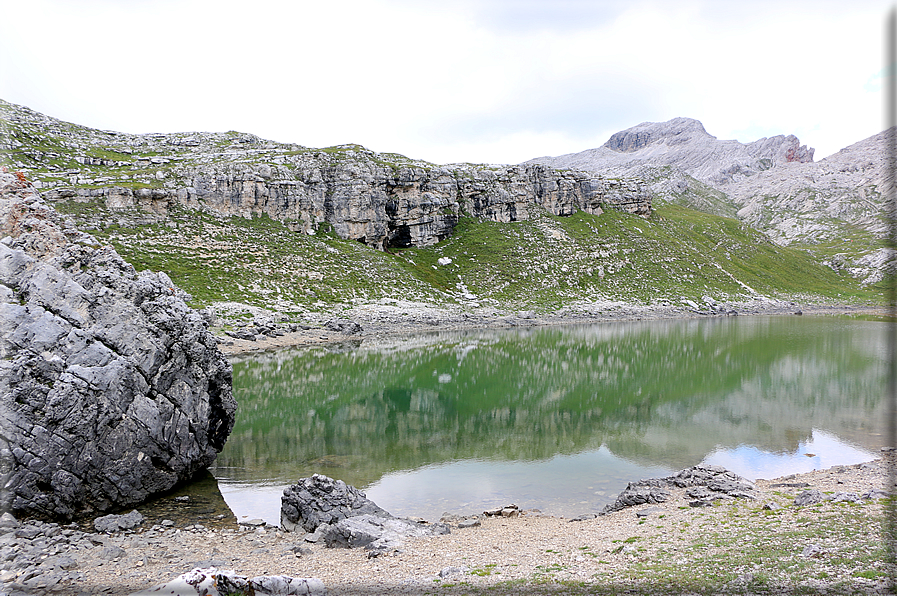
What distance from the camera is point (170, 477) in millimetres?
16844

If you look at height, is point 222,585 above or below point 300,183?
below

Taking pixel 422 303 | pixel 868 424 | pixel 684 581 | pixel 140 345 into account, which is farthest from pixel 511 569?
pixel 422 303

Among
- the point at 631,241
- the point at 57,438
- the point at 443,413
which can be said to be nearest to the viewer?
the point at 57,438

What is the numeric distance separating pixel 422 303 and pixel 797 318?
75.9 meters

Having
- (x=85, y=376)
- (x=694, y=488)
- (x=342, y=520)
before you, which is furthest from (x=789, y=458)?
(x=85, y=376)

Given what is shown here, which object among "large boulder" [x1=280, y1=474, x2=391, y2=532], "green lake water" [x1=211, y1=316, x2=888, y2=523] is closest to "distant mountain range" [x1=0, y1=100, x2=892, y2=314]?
A: "green lake water" [x1=211, y1=316, x2=888, y2=523]

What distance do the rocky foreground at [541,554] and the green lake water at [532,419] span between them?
3267 mm

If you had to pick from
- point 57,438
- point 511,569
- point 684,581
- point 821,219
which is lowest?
point 511,569

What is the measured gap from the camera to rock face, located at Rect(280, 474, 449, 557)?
13.0m

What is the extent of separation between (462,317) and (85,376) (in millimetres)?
65910

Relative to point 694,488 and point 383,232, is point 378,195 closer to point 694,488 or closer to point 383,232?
point 383,232

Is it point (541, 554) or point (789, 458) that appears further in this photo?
point (789, 458)

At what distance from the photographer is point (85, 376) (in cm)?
1475

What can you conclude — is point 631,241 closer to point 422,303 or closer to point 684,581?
point 422,303
